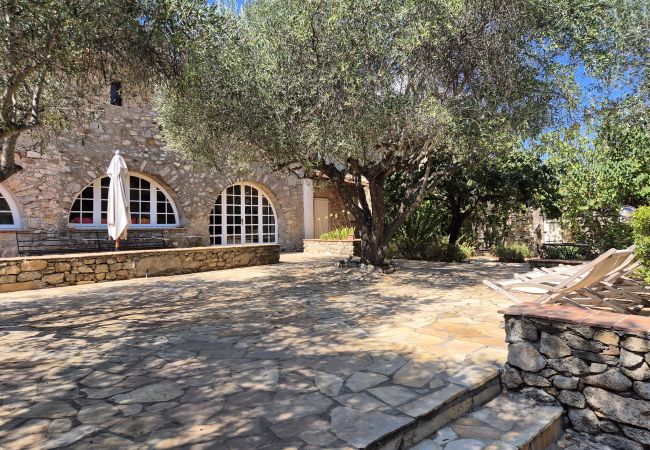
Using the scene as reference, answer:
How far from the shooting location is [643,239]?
4.50 metres

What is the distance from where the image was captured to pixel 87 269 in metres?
7.31

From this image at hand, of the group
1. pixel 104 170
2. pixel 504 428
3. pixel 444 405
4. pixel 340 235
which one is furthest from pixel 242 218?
pixel 504 428

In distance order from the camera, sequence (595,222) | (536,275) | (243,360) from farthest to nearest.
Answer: (595,222), (536,275), (243,360)

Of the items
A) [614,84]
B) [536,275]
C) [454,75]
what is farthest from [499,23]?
[536,275]

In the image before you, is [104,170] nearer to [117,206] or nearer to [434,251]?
[117,206]

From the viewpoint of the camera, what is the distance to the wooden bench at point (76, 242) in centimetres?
922

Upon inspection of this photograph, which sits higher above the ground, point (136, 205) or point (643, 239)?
point (136, 205)

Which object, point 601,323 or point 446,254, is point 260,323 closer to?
point 601,323

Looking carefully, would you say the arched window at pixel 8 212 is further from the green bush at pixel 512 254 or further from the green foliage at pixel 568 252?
the green foliage at pixel 568 252

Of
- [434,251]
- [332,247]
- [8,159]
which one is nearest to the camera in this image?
[8,159]

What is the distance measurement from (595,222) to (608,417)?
8319 mm

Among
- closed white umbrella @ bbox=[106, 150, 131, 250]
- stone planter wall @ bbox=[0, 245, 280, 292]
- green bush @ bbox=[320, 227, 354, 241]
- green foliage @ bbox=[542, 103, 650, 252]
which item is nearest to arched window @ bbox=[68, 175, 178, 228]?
closed white umbrella @ bbox=[106, 150, 131, 250]

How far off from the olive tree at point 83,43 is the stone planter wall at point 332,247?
Result: 8685mm

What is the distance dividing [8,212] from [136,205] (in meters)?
2.91
